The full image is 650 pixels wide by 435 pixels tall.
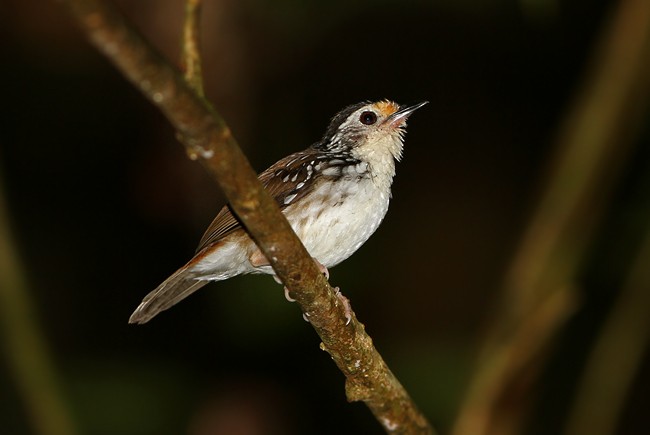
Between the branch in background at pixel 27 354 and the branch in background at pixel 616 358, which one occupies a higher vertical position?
the branch in background at pixel 27 354

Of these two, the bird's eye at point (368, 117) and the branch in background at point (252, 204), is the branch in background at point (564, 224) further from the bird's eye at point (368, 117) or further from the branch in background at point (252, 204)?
the bird's eye at point (368, 117)

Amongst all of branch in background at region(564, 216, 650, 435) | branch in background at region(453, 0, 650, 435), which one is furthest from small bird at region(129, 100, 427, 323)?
branch in background at region(564, 216, 650, 435)

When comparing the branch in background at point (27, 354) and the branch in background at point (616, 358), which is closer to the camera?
the branch in background at point (27, 354)

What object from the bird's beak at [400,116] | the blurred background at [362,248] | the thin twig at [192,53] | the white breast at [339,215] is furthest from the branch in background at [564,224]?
the thin twig at [192,53]

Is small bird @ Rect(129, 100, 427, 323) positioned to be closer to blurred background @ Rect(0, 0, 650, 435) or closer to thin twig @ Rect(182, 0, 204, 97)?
blurred background @ Rect(0, 0, 650, 435)

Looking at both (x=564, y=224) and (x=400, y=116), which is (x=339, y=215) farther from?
(x=564, y=224)

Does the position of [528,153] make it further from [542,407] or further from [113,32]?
[113,32]
